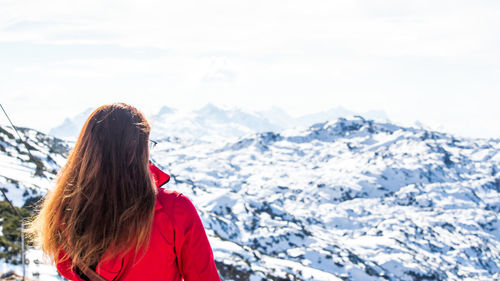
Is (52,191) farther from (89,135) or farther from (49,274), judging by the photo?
(49,274)

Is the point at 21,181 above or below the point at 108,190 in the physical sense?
below

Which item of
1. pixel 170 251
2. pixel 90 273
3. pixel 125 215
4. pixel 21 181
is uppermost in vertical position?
pixel 125 215

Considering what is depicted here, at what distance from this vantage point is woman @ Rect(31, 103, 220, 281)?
4.05m

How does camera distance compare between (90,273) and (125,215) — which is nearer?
(125,215)

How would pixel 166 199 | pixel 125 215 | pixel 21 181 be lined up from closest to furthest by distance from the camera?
1. pixel 125 215
2. pixel 166 199
3. pixel 21 181

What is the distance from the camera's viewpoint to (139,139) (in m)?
4.24

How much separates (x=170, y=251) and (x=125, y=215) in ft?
1.89

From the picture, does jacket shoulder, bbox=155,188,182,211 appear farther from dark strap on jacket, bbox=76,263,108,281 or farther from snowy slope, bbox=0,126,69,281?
snowy slope, bbox=0,126,69,281

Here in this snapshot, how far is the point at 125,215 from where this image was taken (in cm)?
401

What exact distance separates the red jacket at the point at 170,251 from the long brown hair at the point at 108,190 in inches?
4.9

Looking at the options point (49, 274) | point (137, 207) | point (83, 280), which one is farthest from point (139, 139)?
point (49, 274)

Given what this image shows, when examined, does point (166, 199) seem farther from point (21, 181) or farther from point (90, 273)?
point (21, 181)

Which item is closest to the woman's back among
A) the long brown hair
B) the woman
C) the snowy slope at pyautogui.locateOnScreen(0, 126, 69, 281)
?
the woman

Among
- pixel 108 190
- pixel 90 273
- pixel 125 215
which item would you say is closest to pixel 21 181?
pixel 90 273
